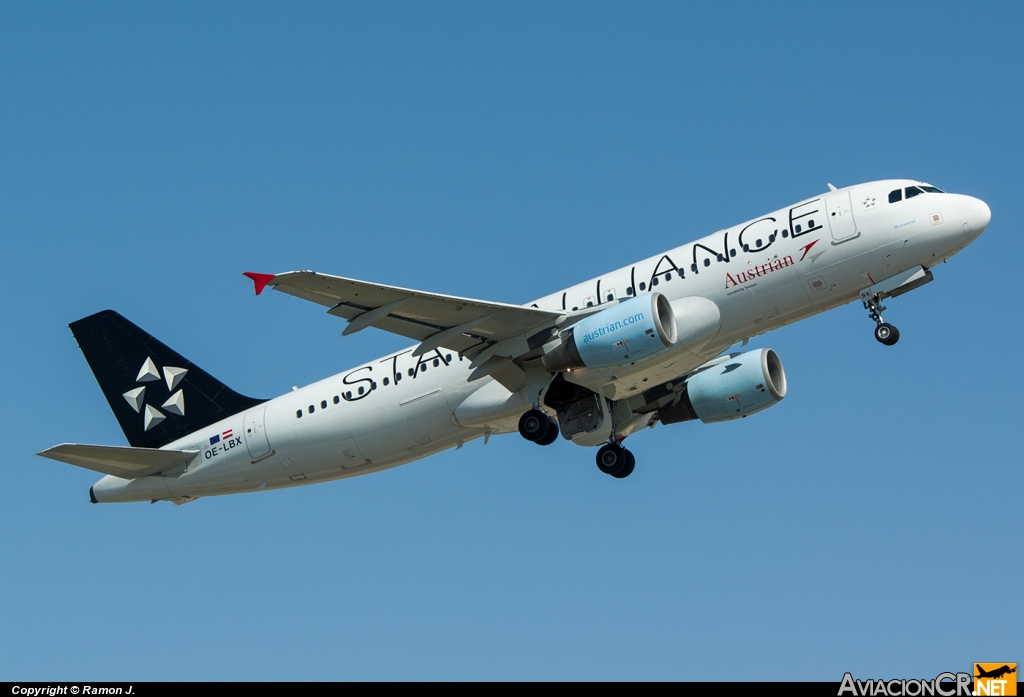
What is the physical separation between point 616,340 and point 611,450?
617cm

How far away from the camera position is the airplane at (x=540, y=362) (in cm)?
3041

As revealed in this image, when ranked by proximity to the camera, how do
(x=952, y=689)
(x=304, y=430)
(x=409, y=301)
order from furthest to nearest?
(x=304, y=430), (x=409, y=301), (x=952, y=689)

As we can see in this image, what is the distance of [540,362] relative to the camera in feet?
107

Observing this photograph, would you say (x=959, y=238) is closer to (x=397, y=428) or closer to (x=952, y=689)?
(x=952, y=689)

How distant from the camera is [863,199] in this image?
102 ft

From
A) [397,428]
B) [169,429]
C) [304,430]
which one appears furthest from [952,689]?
[169,429]

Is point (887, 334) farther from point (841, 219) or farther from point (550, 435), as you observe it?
point (550, 435)

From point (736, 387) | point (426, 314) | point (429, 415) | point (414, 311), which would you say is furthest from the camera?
point (736, 387)

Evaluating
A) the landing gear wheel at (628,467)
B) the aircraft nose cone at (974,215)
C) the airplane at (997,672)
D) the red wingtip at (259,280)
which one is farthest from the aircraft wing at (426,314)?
the airplane at (997,672)

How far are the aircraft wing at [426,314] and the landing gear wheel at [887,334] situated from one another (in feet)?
26.4

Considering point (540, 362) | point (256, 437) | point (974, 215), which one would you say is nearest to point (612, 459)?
point (540, 362)

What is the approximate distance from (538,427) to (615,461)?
4119mm

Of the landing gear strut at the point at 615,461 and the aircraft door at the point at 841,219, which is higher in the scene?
the aircraft door at the point at 841,219

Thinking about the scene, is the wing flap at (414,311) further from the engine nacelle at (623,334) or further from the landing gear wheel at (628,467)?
the landing gear wheel at (628,467)
